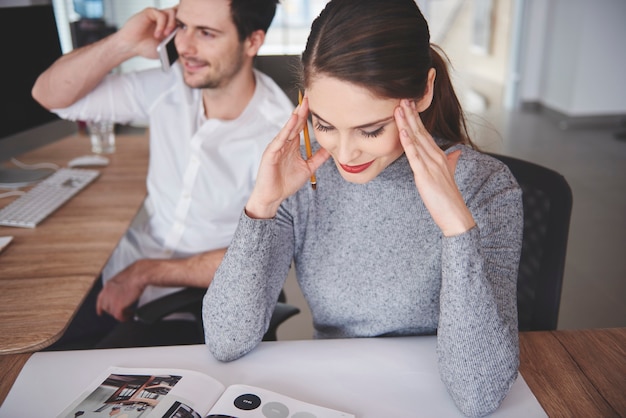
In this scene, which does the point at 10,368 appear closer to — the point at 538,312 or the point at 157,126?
the point at 157,126

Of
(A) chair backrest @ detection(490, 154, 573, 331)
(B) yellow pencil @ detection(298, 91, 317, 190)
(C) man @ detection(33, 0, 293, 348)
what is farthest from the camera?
(C) man @ detection(33, 0, 293, 348)

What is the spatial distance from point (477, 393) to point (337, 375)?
0.24 meters

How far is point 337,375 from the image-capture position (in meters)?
0.98

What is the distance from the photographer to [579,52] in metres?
5.35

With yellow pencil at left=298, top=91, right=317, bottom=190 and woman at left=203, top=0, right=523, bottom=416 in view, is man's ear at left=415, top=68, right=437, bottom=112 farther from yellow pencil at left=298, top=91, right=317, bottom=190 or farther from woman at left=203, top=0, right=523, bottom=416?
yellow pencil at left=298, top=91, right=317, bottom=190

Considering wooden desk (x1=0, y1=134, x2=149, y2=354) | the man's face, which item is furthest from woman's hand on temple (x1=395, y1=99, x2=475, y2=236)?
the man's face

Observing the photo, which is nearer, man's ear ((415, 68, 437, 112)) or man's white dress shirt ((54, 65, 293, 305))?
man's ear ((415, 68, 437, 112))

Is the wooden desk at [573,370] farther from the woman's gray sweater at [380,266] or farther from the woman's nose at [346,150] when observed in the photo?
the woman's nose at [346,150]

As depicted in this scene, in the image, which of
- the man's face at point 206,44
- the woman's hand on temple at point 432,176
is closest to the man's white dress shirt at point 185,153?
the man's face at point 206,44

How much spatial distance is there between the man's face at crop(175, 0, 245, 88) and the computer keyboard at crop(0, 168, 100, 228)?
1.69ft

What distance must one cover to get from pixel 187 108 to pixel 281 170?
753mm

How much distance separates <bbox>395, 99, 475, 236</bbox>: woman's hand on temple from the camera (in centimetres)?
94

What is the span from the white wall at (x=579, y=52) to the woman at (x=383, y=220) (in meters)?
4.88

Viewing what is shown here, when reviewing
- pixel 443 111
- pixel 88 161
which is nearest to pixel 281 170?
pixel 443 111
